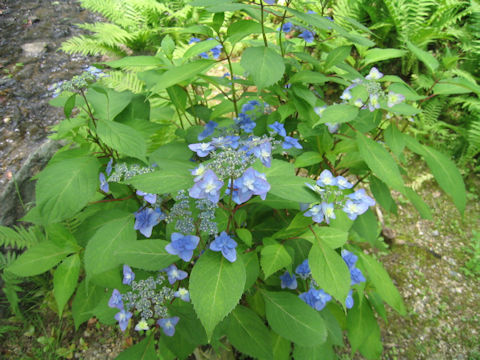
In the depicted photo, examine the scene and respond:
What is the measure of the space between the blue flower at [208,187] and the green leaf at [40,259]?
0.71 m

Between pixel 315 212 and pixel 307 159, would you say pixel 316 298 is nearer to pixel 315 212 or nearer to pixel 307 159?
pixel 315 212

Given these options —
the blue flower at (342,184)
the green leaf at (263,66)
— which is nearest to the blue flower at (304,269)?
the blue flower at (342,184)

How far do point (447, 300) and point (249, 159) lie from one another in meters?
2.21

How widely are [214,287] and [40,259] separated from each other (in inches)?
29.7

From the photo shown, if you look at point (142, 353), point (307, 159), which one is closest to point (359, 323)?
point (307, 159)

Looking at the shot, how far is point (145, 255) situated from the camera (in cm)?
82

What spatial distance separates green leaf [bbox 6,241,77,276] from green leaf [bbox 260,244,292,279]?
0.70 m

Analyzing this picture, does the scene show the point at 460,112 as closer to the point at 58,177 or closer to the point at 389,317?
the point at 389,317

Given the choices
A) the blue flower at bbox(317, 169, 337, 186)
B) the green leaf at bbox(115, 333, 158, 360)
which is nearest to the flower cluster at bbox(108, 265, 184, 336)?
the green leaf at bbox(115, 333, 158, 360)

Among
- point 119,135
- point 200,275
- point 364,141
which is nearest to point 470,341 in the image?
point 364,141

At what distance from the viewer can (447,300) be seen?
2.09 meters

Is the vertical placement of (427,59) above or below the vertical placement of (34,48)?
above

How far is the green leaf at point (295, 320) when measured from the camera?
0.91 m

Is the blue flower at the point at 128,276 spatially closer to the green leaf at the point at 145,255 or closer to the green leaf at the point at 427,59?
the green leaf at the point at 145,255
